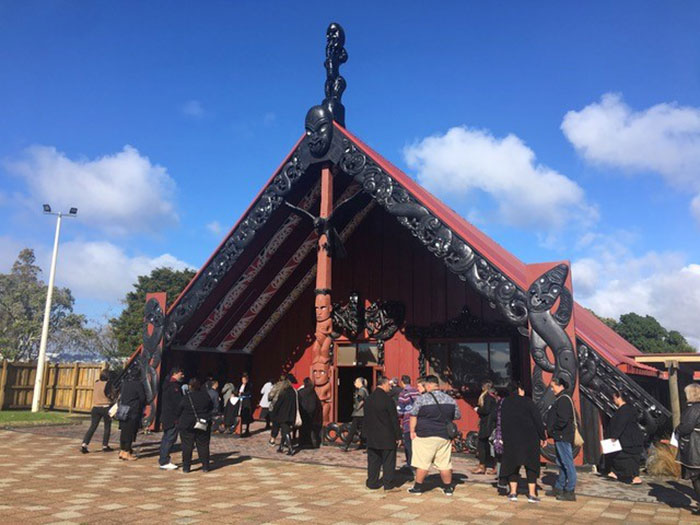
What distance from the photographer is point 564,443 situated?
6863 millimetres

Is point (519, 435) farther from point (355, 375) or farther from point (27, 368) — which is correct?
point (27, 368)

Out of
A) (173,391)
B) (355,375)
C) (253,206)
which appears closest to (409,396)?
(173,391)

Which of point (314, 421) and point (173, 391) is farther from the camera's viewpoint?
point (314, 421)

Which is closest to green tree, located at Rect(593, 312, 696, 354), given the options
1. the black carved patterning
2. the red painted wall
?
the red painted wall

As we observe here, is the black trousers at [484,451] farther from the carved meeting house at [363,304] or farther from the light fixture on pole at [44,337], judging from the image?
the light fixture on pole at [44,337]

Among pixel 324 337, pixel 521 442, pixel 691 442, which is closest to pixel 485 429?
Result: pixel 521 442

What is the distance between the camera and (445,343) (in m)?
13.1

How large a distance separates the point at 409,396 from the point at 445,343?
15.2ft

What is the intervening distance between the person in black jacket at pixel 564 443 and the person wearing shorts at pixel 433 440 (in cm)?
130

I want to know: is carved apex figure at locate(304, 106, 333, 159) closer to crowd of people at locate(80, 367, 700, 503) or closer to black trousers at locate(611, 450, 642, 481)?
crowd of people at locate(80, 367, 700, 503)

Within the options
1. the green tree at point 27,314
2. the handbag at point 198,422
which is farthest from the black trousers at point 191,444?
the green tree at point 27,314

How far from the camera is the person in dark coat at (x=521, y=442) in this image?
6609mm

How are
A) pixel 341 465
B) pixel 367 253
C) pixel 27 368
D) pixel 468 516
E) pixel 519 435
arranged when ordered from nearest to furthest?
pixel 468 516
pixel 519 435
pixel 341 465
pixel 367 253
pixel 27 368

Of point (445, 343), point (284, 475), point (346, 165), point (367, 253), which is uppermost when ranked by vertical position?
point (346, 165)
